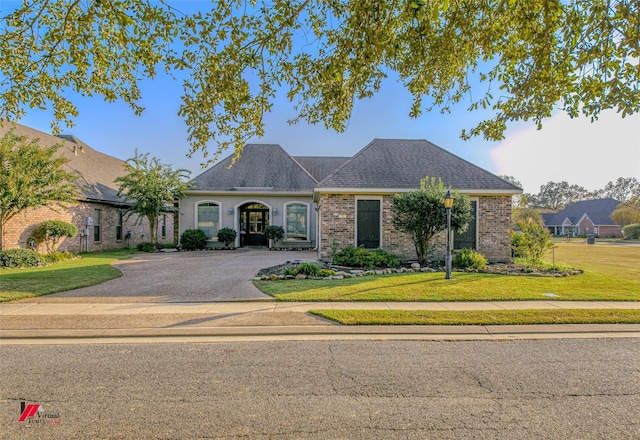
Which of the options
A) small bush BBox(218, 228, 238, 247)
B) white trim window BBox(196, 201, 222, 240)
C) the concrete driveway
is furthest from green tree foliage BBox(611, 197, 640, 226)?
the concrete driveway

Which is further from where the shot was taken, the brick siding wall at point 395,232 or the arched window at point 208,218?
the arched window at point 208,218

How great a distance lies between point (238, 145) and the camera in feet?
16.7

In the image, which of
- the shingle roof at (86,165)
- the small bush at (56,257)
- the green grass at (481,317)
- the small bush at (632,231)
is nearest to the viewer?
the green grass at (481,317)

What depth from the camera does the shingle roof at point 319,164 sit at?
23844 mm

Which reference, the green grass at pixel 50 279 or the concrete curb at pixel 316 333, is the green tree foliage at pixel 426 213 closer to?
the concrete curb at pixel 316 333

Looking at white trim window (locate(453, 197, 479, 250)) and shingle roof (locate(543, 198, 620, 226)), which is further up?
shingle roof (locate(543, 198, 620, 226))

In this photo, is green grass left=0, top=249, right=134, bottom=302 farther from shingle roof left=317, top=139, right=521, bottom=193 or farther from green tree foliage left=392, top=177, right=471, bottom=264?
green tree foliage left=392, top=177, right=471, bottom=264

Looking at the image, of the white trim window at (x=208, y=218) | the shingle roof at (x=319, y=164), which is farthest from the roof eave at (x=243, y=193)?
the shingle roof at (x=319, y=164)

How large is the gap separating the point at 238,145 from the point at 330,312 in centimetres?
353

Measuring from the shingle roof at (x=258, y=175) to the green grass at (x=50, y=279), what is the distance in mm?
8488

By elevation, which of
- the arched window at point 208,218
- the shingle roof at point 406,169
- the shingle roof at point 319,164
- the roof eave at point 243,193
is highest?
the shingle roof at point 319,164

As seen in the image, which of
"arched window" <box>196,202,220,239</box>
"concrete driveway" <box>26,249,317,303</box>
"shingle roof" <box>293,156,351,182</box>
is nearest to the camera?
"concrete driveway" <box>26,249,317,303</box>

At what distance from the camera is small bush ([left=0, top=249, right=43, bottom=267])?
38.7ft

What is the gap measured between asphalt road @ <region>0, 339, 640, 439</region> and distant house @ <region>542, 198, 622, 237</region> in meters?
63.4
